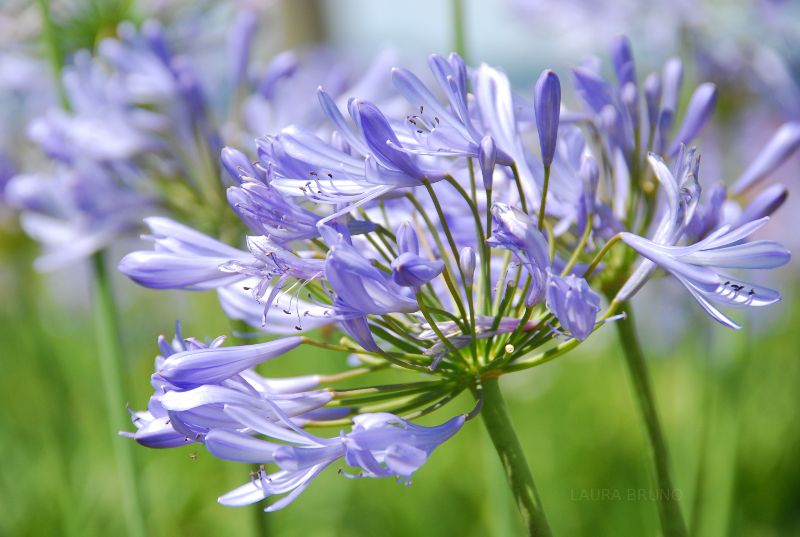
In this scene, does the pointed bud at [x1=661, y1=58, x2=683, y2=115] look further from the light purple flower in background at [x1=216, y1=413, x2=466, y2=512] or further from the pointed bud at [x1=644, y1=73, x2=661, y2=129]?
the light purple flower in background at [x1=216, y1=413, x2=466, y2=512]

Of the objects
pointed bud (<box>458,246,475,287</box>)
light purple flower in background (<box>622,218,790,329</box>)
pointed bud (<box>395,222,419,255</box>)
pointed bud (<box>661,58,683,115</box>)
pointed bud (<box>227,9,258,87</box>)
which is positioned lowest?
light purple flower in background (<box>622,218,790,329</box>)

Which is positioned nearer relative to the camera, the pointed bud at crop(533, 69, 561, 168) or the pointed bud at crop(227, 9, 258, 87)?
the pointed bud at crop(533, 69, 561, 168)

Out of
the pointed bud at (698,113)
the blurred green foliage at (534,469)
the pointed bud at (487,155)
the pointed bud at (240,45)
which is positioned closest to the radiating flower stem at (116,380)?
the blurred green foliage at (534,469)

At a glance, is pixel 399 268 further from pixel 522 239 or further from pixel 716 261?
pixel 716 261

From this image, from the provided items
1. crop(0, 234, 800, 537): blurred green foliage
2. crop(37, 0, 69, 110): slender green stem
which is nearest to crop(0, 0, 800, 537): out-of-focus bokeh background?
crop(0, 234, 800, 537): blurred green foliage

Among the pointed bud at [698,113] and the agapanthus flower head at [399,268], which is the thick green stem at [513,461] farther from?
the pointed bud at [698,113]

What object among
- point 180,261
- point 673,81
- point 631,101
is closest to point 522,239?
point 180,261

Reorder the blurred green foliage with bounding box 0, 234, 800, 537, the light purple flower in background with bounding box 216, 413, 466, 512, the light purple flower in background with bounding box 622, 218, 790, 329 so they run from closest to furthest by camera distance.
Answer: the light purple flower in background with bounding box 216, 413, 466, 512, the light purple flower in background with bounding box 622, 218, 790, 329, the blurred green foliage with bounding box 0, 234, 800, 537

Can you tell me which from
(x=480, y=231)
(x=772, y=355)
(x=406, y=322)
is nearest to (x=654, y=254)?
(x=480, y=231)
